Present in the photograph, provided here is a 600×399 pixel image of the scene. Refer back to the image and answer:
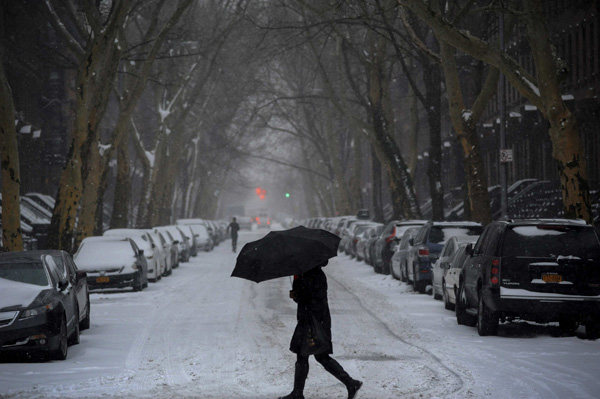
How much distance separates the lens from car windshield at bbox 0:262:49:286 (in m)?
14.7

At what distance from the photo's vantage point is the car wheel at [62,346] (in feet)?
45.0

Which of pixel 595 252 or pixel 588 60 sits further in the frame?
pixel 588 60

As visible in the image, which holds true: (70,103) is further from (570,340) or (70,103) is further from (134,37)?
(570,340)

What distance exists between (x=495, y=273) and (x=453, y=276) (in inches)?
158

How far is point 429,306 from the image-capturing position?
21.8 m

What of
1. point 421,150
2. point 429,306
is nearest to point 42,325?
point 429,306

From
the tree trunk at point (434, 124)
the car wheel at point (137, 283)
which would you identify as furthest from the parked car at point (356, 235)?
the car wheel at point (137, 283)

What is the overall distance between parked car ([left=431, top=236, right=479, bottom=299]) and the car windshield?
346 inches

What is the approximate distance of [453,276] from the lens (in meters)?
19.7

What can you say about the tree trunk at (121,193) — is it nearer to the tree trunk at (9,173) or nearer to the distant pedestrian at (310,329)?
the tree trunk at (9,173)

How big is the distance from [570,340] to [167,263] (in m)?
21.5

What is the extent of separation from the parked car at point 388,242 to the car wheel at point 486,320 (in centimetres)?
1596

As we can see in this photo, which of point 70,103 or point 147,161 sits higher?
point 70,103

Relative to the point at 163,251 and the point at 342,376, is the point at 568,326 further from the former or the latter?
the point at 163,251
